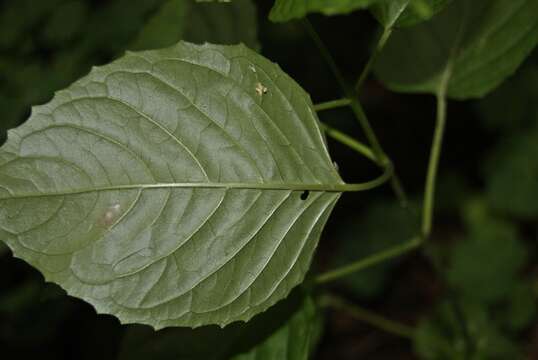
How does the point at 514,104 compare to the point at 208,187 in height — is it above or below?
below

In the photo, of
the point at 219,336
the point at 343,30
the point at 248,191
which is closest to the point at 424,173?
the point at 343,30

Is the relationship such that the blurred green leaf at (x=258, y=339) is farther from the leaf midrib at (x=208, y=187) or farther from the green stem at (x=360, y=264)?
the leaf midrib at (x=208, y=187)

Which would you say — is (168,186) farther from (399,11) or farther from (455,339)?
(455,339)

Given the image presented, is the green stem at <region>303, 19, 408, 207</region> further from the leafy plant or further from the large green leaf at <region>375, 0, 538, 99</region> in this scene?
the large green leaf at <region>375, 0, 538, 99</region>

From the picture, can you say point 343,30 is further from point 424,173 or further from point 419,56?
point 419,56

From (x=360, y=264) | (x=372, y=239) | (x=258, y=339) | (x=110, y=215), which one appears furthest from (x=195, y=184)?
(x=372, y=239)

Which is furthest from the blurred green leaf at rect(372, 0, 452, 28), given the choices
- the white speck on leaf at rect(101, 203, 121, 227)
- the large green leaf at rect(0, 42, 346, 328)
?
the white speck on leaf at rect(101, 203, 121, 227)

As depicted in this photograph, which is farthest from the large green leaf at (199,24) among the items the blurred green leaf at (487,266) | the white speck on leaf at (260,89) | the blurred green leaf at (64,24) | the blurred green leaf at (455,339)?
the blurred green leaf at (487,266)
